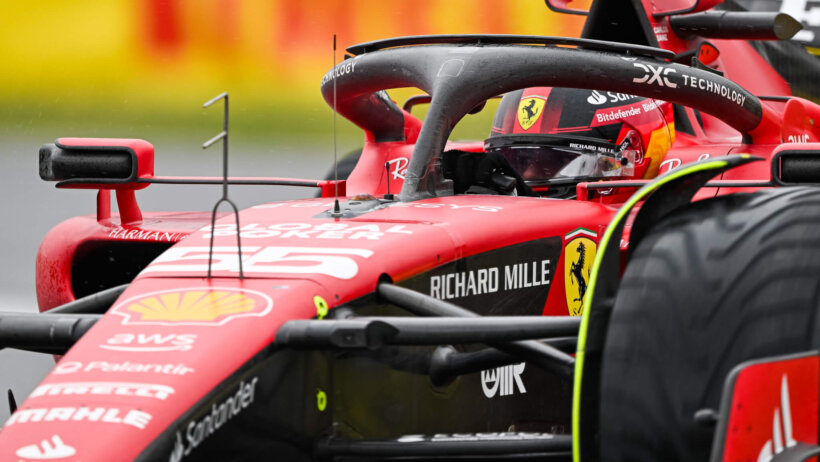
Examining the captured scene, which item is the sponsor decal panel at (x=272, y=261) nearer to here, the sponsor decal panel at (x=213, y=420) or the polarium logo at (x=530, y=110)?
the sponsor decal panel at (x=213, y=420)

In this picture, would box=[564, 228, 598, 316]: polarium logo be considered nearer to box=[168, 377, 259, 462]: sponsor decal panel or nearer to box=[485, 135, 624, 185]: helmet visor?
box=[485, 135, 624, 185]: helmet visor

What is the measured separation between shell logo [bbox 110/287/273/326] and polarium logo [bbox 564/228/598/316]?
997mm

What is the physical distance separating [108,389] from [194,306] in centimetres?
27

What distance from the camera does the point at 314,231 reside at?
2.34m

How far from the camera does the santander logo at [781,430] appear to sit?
1.73 m

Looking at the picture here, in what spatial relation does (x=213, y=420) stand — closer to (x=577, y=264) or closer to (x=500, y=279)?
(x=500, y=279)

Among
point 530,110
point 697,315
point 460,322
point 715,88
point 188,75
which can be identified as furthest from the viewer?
point 188,75

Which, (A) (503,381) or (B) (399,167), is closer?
(A) (503,381)

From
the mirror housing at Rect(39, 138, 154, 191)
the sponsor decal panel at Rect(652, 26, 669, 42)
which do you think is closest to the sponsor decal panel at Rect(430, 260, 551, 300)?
the mirror housing at Rect(39, 138, 154, 191)

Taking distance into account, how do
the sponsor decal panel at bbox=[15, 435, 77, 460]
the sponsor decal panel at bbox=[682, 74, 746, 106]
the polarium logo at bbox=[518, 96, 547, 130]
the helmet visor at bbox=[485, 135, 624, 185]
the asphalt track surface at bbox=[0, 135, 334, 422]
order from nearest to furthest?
the sponsor decal panel at bbox=[15, 435, 77, 460] < the sponsor decal panel at bbox=[682, 74, 746, 106] < the helmet visor at bbox=[485, 135, 624, 185] < the polarium logo at bbox=[518, 96, 547, 130] < the asphalt track surface at bbox=[0, 135, 334, 422]

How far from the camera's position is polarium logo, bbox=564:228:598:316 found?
2703 mm

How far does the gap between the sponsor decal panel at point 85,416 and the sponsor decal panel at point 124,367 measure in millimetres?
97

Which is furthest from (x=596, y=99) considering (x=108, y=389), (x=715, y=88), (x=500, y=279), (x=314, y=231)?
(x=108, y=389)

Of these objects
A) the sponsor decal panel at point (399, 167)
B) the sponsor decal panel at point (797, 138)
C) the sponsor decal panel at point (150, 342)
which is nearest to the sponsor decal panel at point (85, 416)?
the sponsor decal panel at point (150, 342)
